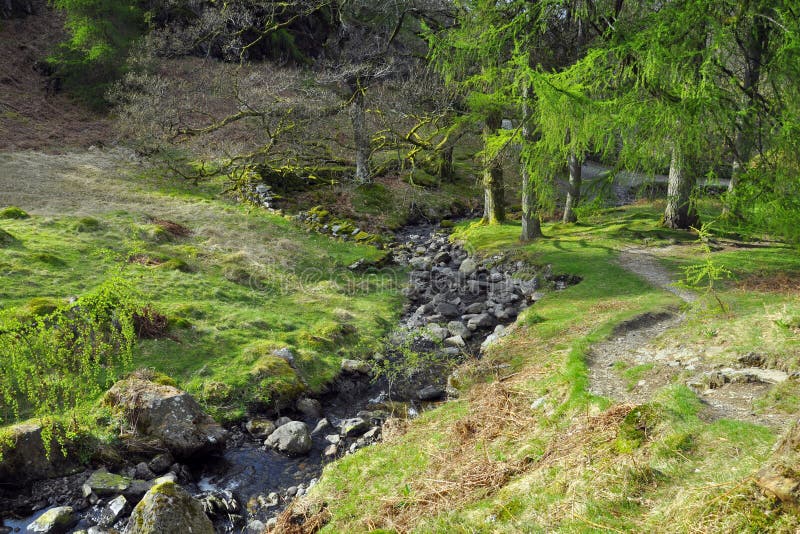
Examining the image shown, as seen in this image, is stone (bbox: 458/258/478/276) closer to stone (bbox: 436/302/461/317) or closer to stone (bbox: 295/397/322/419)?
stone (bbox: 436/302/461/317)

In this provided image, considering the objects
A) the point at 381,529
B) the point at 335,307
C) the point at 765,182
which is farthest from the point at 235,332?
the point at 765,182

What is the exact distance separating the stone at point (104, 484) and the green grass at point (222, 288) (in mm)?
2244

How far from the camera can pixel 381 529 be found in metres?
5.99

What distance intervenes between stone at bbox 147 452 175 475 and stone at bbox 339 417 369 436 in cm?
308

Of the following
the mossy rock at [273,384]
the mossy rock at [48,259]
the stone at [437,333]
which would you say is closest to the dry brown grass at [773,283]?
the stone at [437,333]

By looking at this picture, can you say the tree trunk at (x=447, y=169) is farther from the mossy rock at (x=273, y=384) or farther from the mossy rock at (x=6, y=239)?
the mossy rock at (x=273, y=384)

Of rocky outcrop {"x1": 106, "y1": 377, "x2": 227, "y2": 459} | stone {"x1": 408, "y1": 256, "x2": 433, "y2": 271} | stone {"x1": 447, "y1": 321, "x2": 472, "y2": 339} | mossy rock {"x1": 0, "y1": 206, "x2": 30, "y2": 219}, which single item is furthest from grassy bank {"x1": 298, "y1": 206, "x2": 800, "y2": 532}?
mossy rock {"x1": 0, "y1": 206, "x2": 30, "y2": 219}

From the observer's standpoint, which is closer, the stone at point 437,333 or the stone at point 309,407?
the stone at point 309,407

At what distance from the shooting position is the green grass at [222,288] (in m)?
11.0

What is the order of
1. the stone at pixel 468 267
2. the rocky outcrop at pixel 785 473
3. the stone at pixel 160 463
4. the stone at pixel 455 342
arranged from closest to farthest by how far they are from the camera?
1. the rocky outcrop at pixel 785 473
2. the stone at pixel 160 463
3. the stone at pixel 455 342
4. the stone at pixel 468 267

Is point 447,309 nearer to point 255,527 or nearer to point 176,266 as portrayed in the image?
point 176,266

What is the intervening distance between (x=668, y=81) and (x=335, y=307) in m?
10.7

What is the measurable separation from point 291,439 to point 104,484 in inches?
117

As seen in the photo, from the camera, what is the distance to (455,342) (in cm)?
1329
